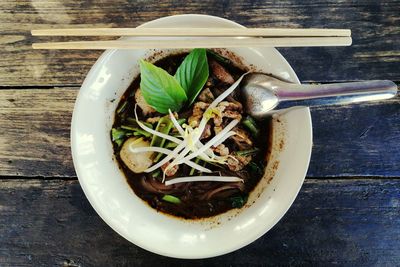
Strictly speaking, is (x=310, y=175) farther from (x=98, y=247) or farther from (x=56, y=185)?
(x=56, y=185)

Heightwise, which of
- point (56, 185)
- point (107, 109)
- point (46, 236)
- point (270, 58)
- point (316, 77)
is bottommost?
point (46, 236)

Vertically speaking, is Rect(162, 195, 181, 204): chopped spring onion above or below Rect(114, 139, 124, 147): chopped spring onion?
below

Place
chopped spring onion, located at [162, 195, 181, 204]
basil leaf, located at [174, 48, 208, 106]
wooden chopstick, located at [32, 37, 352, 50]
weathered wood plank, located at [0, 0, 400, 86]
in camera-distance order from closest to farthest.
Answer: wooden chopstick, located at [32, 37, 352, 50]
basil leaf, located at [174, 48, 208, 106]
chopped spring onion, located at [162, 195, 181, 204]
weathered wood plank, located at [0, 0, 400, 86]

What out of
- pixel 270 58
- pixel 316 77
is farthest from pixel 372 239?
pixel 270 58

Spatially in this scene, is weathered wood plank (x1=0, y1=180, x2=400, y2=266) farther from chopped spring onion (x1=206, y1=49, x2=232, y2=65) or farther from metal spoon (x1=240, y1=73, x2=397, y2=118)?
chopped spring onion (x1=206, y1=49, x2=232, y2=65)

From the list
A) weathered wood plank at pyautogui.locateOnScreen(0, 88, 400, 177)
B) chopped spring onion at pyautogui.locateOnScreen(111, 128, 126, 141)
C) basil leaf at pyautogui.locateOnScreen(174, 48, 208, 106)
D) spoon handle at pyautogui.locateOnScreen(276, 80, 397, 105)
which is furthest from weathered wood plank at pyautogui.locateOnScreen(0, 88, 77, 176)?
spoon handle at pyautogui.locateOnScreen(276, 80, 397, 105)

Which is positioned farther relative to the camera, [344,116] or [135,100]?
[344,116]

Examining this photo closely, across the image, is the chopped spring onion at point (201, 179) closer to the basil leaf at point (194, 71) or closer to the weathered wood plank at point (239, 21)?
the basil leaf at point (194, 71)

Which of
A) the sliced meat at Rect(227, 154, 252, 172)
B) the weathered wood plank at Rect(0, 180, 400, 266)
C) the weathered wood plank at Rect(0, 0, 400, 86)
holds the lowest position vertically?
the weathered wood plank at Rect(0, 180, 400, 266)

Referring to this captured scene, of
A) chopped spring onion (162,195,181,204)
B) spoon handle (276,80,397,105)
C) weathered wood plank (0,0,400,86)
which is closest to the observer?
spoon handle (276,80,397,105)
